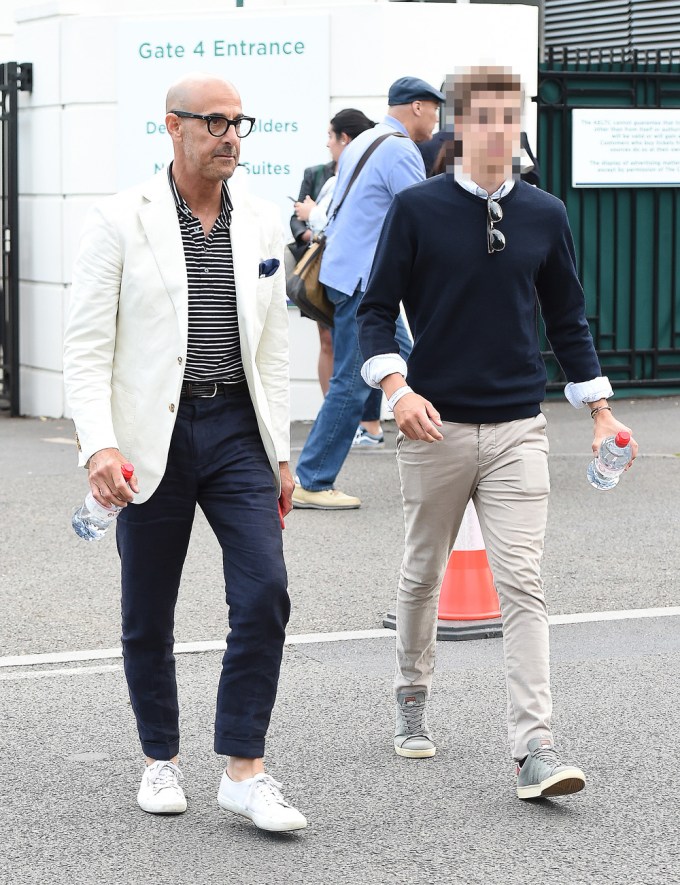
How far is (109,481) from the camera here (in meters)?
3.85

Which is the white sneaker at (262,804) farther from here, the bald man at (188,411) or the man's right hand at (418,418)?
the man's right hand at (418,418)

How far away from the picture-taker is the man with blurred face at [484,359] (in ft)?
13.9

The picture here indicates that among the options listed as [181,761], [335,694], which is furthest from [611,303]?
[181,761]

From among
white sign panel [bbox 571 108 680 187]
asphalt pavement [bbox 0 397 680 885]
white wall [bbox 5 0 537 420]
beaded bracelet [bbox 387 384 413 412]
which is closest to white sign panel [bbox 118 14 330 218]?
white wall [bbox 5 0 537 420]

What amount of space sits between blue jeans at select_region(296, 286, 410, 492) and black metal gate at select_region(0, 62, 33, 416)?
14.6ft

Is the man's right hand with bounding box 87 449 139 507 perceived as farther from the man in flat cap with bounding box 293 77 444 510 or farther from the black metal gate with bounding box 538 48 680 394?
the black metal gate with bounding box 538 48 680 394

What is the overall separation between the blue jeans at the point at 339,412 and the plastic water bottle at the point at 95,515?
4.12 metres

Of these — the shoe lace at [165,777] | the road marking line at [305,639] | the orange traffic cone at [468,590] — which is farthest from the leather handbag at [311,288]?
the shoe lace at [165,777]

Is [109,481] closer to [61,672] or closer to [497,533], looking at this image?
[497,533]

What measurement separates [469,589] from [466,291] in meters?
2.00

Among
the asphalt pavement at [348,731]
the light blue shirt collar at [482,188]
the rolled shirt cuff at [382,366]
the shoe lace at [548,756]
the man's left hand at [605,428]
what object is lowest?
the asphalt pavement at [348,731]

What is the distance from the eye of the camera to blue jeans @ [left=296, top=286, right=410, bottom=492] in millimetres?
8297

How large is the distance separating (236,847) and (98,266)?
4.93ft

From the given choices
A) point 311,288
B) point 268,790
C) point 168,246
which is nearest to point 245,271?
point 168,246
